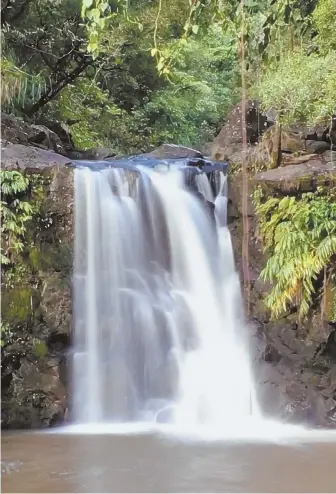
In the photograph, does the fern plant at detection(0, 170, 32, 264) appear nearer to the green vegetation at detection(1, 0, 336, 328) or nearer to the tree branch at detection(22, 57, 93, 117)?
the green vegetation at detection(1, 0, 336, 328)

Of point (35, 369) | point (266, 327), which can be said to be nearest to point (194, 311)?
point (266, 327)

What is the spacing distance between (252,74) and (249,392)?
509cm

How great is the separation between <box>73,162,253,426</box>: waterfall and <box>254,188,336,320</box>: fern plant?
2.82 ft

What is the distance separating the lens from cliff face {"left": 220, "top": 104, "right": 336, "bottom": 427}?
6891 millimetres

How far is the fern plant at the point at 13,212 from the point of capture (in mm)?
7090

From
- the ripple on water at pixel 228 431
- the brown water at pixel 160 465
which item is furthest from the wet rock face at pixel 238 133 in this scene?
the brown water at pixel 160 465

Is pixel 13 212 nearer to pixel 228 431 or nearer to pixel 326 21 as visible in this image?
pixel 228 431

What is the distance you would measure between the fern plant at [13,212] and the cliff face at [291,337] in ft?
9.12

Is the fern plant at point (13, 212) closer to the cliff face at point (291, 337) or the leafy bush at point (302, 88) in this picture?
the cliff face at point (291, 337)

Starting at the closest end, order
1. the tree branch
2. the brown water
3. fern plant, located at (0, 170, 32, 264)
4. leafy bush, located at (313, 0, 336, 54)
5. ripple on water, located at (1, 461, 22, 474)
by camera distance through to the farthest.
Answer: the brown water, ripple on water, located at (1, 461, 22, 474), leafy bush, located at (313, 0, 336, 54), fern plant, located at (0, 170, 32, 264), the tree branch

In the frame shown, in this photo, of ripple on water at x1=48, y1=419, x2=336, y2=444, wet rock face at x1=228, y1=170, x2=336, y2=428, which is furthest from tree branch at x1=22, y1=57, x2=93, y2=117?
ripple on water at x1=48, y1=419, x2=336, y2=444

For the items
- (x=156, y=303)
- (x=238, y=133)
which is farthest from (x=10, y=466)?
(x=238, y=133)

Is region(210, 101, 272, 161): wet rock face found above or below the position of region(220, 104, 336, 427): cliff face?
above

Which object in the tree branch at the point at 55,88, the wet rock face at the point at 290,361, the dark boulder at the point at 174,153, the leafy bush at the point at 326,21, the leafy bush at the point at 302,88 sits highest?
the tree branch at the point at 55,88
